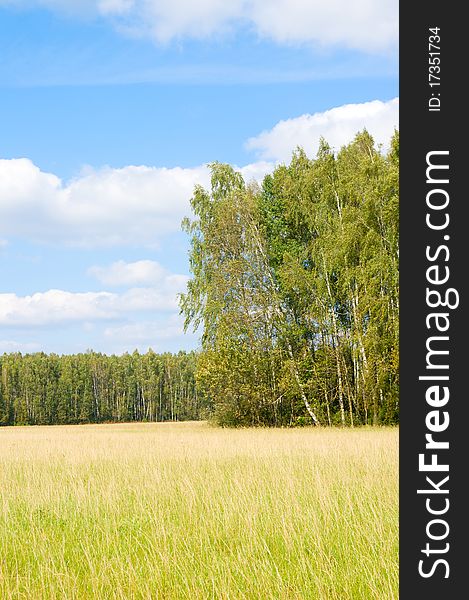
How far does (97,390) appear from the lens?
99.1m

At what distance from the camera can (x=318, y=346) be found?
3066 cm

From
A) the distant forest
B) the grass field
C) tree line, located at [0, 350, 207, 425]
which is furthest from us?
tree line, located at [0, 350, 207, 425]

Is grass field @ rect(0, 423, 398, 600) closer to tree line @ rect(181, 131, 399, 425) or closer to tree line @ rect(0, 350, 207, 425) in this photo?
tree line @ rect(181, 131, 399, 425)

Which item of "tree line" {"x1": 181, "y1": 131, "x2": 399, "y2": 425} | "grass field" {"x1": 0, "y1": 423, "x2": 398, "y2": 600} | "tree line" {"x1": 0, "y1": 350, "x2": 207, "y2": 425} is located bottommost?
"tree line" {"x1": 0, "y1": 350, "x2": 207, "y2": 425}

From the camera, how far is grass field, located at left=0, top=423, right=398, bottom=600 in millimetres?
4984

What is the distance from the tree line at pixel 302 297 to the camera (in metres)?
27.4

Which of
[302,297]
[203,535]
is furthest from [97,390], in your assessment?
[203,535]

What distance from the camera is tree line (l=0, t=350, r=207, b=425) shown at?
9462cm

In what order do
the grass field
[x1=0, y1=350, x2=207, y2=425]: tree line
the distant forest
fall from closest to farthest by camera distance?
the grass field
the distant forest
[x1=0, y1=350, x2=207, y2=425]: tree line

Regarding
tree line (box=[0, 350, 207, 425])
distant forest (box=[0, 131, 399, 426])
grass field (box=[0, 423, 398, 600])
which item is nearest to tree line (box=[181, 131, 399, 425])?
distant forest (box=[0, 131, 399, 426])

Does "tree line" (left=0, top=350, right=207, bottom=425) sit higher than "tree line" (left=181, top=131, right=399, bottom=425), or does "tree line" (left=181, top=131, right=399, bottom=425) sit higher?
"tree line" (left=181, top=131, right=399, bottom=425)

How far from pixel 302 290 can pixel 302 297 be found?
52 cm

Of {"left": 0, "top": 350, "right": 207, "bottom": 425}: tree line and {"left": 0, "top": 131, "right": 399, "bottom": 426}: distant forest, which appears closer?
{"left": 0, "top": 131, "right": 399, "bottom": 426}: distant forest

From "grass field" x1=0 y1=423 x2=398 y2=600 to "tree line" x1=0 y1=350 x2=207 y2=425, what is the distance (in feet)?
277
